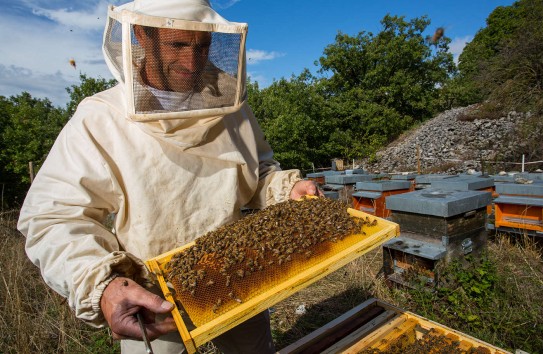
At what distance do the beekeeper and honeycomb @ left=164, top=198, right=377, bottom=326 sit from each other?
0.15 metres

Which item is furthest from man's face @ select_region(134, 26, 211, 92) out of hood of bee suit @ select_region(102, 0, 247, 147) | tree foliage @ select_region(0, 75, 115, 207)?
tree foliage @ select_region(0, 75, 115, 207)

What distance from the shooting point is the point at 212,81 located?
75.2 inches

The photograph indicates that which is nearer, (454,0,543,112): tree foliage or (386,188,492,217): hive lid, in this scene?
(386,188,492,217): hive lid

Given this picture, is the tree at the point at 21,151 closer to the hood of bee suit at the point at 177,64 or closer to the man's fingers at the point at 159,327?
the hood of bee suit at the point at 177,64

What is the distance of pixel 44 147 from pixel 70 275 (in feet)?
60.4

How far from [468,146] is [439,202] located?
18.8m

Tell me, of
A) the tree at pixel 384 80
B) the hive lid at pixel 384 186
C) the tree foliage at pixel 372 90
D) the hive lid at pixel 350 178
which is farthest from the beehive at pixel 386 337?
the tree at pixel 384 80

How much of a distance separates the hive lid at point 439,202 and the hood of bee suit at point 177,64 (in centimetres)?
276

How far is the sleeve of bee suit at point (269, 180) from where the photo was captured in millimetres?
2287

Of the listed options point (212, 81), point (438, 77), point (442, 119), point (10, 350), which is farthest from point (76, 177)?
point (438, 77)

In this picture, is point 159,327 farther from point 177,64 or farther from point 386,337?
point 386,337

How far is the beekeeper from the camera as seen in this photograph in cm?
131

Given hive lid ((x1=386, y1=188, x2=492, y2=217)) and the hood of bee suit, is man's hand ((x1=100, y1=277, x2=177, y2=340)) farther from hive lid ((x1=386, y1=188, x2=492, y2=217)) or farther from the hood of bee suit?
hive lid ((x1=386, y1=188, x2=492, y2=217))

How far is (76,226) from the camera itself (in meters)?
1.44
